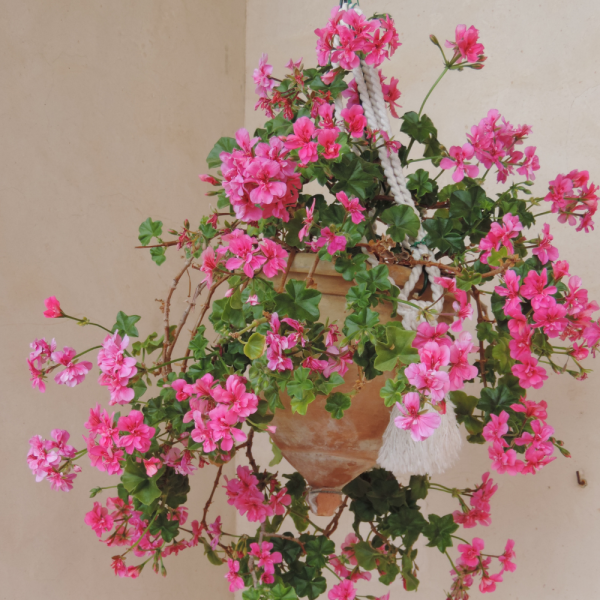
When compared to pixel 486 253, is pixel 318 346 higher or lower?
lower

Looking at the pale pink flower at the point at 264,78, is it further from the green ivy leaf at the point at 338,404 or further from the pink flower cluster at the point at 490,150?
the green ivy leaf at the point at 338,404

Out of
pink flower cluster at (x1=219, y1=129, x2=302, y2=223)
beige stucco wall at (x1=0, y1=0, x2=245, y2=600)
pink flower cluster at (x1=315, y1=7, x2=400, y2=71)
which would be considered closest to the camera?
pink flower cluster at (x1=219, y1=129, x2=302, y2=223)

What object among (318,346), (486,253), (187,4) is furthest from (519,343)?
(187,4)

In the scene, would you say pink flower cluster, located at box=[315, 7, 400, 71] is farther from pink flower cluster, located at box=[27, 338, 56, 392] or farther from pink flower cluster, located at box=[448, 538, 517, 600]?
pink flower cluster, located at box=[448, 538, 517, 600]

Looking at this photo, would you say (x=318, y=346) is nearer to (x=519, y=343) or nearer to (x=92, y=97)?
(x=519, y=343)

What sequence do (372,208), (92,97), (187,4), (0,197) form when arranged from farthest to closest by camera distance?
(187,4) < (92,97) < (0,197) < (372,208)

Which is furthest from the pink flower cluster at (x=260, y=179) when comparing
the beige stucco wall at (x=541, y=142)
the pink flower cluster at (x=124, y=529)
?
the beige stucco wall at (x=541, y=142)

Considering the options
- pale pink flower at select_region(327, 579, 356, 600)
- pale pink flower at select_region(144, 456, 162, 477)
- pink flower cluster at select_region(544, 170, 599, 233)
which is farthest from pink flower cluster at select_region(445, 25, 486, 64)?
pale pink flower at select_region(327, 579, 356, 600)

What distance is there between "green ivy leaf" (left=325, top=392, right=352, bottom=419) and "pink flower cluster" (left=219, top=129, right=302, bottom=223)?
22 cm

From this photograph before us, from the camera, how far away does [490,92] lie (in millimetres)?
Answer: 1322

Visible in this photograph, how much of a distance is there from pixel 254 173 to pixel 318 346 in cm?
22

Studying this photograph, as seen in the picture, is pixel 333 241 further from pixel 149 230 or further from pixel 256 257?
pixel 149 230

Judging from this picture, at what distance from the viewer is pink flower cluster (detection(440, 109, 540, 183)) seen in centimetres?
85

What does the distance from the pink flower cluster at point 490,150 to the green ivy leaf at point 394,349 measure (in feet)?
0.96
